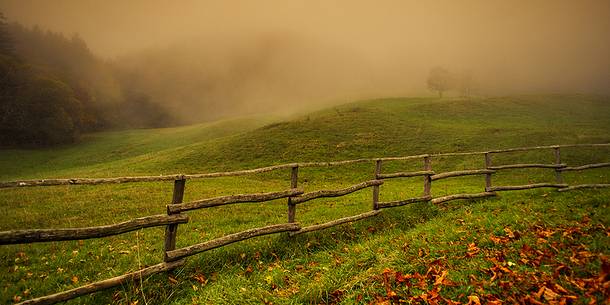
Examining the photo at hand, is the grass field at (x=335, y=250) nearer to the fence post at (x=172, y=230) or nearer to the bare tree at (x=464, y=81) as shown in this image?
the fence post at (x=172, y=230)

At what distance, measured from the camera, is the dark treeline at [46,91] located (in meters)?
47.9

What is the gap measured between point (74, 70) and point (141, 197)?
81713 millimetres

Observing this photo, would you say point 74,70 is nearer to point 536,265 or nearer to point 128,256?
point 128,256

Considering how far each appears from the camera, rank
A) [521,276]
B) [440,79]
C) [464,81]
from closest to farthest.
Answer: [521,276], [440,79], [464,81]

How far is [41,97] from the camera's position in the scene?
4969 cm

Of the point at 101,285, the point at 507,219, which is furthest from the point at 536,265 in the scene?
the point at 101,285

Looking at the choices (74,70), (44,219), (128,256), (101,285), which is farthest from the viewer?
(74,70)

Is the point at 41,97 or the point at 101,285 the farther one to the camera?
the point at 41,97

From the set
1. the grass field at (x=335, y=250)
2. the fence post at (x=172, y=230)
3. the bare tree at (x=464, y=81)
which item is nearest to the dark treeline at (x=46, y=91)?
the grass field at (x=335, y=250)

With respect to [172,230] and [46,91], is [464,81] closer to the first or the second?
[172,230]

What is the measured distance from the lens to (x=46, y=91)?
50312mm

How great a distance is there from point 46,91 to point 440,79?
87.1 m

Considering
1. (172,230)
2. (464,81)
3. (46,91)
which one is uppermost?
(464,81)

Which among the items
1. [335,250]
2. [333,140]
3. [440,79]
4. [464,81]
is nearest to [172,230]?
[335,250]
